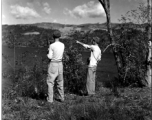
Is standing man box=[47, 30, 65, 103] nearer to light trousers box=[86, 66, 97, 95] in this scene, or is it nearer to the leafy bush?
light trousers box=[86, 66, 97, 95]

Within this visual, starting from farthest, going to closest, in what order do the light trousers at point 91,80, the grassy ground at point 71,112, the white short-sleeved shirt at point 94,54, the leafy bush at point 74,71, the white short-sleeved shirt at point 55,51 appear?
the leafy bush at point 74,71 → the light trousers at point 91,80 → the white short-sleeved shirt at point 94,54 → the white short-sleeved shirt at point 55,51 → the grassy ground at point 71,112

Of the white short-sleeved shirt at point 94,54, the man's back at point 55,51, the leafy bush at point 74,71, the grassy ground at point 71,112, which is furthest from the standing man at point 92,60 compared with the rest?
the grassy ground at point 71,112

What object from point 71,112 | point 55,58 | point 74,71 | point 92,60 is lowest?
point 71,112

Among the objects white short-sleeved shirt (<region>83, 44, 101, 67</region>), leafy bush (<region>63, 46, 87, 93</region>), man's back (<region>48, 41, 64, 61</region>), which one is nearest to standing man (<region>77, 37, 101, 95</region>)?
white short-sleeved shirt (<region>83, 44, 101, 67</region>)

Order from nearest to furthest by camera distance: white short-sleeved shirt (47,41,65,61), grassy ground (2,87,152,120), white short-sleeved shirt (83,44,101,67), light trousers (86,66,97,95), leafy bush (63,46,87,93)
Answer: grassy ground (2,87,152,120)
white short-sleeved shirt (47,41,65,61)
white short-sleeved shirt (83,44,101,67)
light trousers (86,66,97,95)
leafy bush (63,46,87,93)

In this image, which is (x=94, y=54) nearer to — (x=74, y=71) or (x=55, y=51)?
(x=55, y=51)

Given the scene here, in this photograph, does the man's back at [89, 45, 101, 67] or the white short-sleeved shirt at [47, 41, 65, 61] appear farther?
the man's back at [89, 45, 101, 67]

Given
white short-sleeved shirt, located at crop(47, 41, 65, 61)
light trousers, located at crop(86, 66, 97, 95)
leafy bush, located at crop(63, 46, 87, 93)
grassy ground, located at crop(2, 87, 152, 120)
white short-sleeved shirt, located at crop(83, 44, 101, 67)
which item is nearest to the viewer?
grassy ground, located at crop(2, 87, 152, 120)

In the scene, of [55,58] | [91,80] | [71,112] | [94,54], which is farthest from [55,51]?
[91,80]

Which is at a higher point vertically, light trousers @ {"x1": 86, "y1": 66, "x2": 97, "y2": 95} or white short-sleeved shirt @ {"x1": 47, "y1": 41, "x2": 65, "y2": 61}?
white short-sleeved shirt @ {"x1": 47, "y1": 41, "x2": 65, "y2": 61}

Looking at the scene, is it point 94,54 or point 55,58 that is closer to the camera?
point 55,58

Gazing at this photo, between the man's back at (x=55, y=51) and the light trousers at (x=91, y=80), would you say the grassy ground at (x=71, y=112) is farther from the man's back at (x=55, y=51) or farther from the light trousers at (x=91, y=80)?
the light trousers at (x=91, y=80)

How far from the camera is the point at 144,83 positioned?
28.2ft

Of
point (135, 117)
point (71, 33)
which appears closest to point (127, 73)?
point (71, 33)
